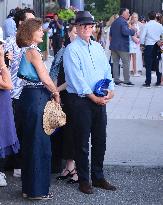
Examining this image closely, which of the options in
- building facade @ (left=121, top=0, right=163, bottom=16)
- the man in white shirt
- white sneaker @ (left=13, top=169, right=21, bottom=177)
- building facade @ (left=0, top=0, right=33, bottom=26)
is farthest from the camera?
building facade @ (left=121, top=0, right=163, bottom=16)

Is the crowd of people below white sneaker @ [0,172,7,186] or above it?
above

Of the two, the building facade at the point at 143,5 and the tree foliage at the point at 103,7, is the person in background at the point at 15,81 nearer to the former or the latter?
the building facade at the point at 143,5

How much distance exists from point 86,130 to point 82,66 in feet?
2.09

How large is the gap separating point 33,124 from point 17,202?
0.77m

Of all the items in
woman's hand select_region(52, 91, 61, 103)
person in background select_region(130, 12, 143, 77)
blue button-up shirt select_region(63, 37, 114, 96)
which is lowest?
person in background select_region(130, 12, 143, 77)

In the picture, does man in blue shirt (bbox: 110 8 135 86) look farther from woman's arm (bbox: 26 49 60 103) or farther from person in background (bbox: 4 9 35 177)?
woman's arm (bbox: 26 49 60 103)

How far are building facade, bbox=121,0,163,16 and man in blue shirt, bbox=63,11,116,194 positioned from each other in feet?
57.0

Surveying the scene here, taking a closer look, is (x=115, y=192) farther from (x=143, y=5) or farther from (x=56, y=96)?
(x=143, y=5)

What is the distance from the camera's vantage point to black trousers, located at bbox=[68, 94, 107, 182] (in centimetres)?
624

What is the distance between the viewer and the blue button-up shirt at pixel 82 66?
6130 millimetres

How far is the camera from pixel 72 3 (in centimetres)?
2555

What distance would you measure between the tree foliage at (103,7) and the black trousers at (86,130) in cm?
4844

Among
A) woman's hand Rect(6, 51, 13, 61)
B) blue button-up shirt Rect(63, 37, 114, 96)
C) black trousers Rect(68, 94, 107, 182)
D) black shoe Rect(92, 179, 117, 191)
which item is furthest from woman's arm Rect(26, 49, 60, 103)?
black shoe Rect(92, 179, 117, 191)

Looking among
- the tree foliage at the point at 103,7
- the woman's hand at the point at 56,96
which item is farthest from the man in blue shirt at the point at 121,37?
the tree foliage at the point at 103,7
